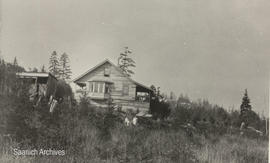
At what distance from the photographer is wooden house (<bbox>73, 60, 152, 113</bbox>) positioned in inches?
932

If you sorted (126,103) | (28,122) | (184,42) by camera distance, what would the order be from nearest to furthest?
(28,122) → (184,42) → (126,103)

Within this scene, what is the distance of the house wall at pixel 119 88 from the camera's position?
23.7 meters

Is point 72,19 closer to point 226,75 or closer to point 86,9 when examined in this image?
point 86,9

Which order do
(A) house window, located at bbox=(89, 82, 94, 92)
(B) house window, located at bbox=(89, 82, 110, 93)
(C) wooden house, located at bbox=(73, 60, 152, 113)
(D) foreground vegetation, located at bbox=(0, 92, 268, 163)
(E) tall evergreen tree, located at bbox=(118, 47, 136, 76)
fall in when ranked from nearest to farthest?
(D) foreground vegetation, located at bbox=(0, 92, 268, 163) → (E) tall evergreen tree, located at bbox=(118, 47, 136, 76) → (C) wooden house, located at bbox=(73, 60, 152, 113) → (B) house window, located at bbox=(89, 82, 110, 93) → (A) house window, located at bbox=(89, 82, 94, 92)

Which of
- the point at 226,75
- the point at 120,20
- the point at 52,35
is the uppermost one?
the point at 120,20

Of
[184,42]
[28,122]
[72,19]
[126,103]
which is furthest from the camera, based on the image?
[126,103]

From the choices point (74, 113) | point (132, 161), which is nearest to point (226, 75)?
point (132, 161)

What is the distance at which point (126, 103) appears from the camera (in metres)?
23.8

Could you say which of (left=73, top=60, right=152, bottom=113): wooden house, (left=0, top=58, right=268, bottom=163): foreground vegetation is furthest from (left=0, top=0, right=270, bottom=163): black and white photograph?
(left=73, top=60, right=152, bottom=113): wooden house

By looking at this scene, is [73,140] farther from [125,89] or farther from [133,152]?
[125,89]

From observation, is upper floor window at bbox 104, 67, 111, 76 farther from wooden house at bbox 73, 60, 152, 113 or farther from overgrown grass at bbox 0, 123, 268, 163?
overgrown grass at bbox 0, 123, 268, 163

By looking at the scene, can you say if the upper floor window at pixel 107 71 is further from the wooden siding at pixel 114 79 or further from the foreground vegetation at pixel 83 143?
the foreground vegetation at pixel 83 143

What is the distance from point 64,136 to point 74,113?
2.28m

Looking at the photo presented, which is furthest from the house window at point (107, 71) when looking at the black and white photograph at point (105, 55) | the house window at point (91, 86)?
the black and white photograph at point (105, 55)
